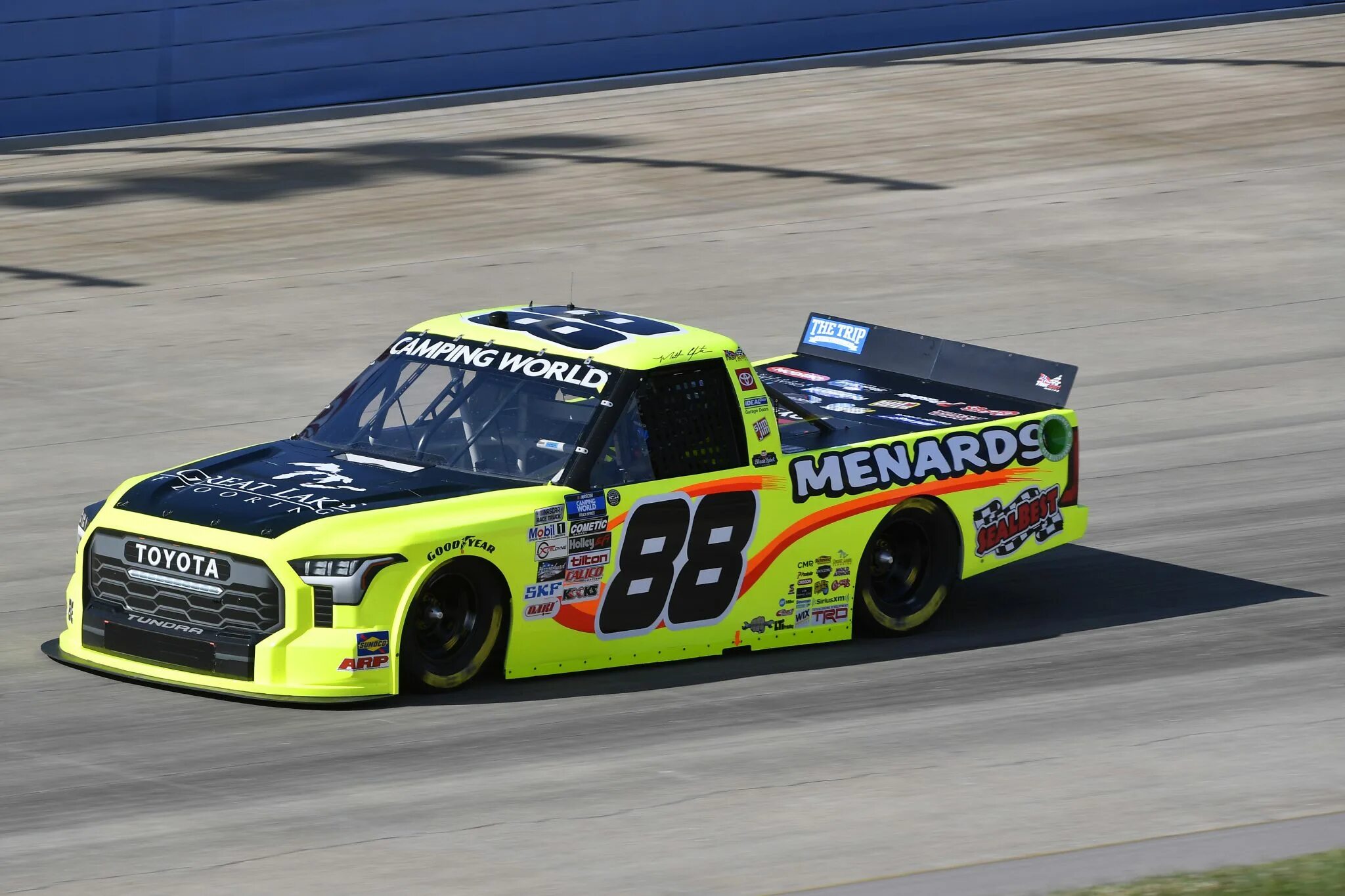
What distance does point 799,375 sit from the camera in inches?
508

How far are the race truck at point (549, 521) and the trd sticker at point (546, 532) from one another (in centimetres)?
1

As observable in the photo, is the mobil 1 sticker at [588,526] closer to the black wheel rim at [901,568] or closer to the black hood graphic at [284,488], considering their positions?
the black hood graphic at [284,488]

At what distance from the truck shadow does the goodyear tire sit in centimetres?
11

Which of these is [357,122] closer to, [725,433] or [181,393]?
[181,393]

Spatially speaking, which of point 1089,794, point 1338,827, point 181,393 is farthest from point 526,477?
point 181,393

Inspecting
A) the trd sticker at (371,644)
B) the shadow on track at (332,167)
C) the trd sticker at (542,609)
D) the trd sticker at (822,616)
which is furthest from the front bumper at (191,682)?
the shadow on track at (332,167)

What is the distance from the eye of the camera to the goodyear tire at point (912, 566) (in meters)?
11.3

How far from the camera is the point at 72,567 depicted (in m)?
12.4

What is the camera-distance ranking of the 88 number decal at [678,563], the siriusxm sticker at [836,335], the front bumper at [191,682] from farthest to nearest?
the siriusxm sticker at [836,335] < the 88 number decal at [678,563] < the front bumper at [191,682]

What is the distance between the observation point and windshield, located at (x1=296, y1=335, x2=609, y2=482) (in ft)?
33.6

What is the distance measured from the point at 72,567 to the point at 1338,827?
6.97 metres

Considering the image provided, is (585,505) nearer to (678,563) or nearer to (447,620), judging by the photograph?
(678,563)

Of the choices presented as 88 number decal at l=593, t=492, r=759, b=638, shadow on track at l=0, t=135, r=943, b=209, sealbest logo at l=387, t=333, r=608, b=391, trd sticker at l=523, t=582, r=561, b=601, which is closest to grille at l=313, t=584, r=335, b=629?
trd sticker at l=523, t=582, r=561, b=601

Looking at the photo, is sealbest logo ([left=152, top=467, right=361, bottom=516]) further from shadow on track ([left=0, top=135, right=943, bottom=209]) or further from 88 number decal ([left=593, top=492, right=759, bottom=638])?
shadow on track ([left=0, top=135, right=943, bottom=209])
